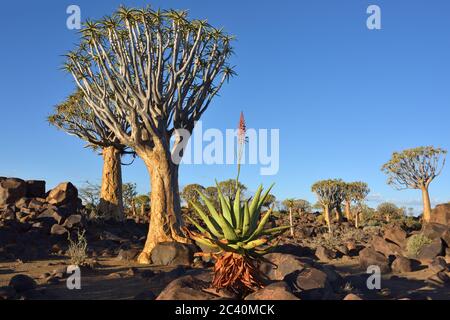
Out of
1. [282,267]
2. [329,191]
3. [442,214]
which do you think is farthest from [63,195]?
[329,191]

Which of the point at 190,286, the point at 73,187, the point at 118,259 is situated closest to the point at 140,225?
the point at 73,187

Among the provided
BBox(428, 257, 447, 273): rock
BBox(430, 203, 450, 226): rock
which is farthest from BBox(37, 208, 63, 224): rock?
BBox(430, 203, 450, 226): rock

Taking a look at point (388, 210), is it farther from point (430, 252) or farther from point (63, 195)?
point (63, 195)

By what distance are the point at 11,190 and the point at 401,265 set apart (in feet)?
52.8

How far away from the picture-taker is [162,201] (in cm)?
1258

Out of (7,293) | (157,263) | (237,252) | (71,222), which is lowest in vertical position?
(157,263)

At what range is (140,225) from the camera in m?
19.6

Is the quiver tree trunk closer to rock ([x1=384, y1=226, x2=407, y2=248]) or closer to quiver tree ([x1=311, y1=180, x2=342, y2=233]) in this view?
rock ([x1=384, y1=226, x2=407, y2=248])

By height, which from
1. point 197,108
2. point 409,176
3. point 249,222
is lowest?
point 249,222

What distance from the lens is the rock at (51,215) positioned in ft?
50.4

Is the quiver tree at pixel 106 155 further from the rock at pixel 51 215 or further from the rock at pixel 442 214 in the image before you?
the rock at pixel 442 214
